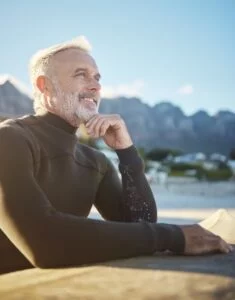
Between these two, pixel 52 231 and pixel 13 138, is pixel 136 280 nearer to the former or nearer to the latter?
pixel 52 231

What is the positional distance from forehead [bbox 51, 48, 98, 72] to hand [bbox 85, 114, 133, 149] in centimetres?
25

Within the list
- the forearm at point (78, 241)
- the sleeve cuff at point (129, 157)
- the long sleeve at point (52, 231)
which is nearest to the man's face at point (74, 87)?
the sleeve cuff at point (129, 157)

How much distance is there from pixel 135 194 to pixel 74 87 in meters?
0.61

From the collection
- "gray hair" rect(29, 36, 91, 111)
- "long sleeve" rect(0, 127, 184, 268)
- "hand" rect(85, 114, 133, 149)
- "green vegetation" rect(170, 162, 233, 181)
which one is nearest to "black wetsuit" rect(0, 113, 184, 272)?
"long sleeve" rect(0, 127, 184, 268)

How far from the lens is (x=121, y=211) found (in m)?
2.33

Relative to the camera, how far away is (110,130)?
2.36 metres

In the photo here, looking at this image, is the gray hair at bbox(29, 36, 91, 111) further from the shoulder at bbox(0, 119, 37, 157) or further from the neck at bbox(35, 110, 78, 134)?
the shoulder at bbox(0, 119, 37, 157)

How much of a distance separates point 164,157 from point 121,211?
38941mm

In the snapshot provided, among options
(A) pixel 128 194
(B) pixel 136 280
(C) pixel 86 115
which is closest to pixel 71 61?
(C) pixel 86 115

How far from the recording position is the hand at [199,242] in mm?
1694

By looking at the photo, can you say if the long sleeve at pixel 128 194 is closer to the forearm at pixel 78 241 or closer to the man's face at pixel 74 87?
the man's face at pixel 74 87

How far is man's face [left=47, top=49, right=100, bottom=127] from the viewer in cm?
217

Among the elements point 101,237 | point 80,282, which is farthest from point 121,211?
point 80,282

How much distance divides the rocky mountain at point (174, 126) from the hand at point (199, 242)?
78.3 m
